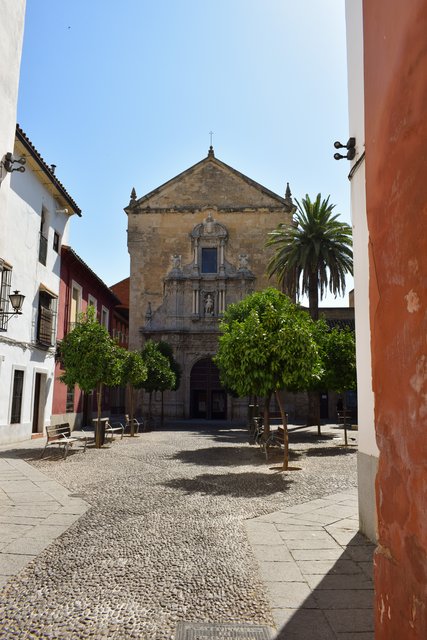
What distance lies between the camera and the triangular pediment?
32406 mm

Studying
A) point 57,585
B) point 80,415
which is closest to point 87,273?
point 80,415

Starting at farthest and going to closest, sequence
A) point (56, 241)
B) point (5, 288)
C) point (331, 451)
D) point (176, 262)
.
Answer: point (176, 262)
point (56, 241)
point (331, 451)
point (5, 288)

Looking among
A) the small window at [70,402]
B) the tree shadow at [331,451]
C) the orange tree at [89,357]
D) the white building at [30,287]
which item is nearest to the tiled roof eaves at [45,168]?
the white building at [30,287]

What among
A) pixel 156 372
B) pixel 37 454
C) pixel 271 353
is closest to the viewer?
pixel 271 353

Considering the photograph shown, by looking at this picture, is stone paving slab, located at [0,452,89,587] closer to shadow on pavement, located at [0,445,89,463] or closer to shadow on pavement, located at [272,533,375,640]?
shadow on pavement, located at [0,445,89,463]

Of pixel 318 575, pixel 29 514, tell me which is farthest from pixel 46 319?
pixel 318 575

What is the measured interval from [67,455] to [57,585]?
9058mm

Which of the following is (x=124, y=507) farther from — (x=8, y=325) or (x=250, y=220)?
(x=250, y=220)

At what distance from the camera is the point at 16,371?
15523mm

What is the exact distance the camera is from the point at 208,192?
3275 centimetres

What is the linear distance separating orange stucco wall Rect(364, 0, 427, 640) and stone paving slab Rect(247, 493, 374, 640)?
5.00 feet

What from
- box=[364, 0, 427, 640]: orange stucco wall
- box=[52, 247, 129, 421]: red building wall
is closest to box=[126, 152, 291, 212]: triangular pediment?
box=[52, 247, 129, 421]: red building wall

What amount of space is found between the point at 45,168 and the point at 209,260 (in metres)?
16.9

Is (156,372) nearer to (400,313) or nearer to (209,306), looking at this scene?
(209,306)
